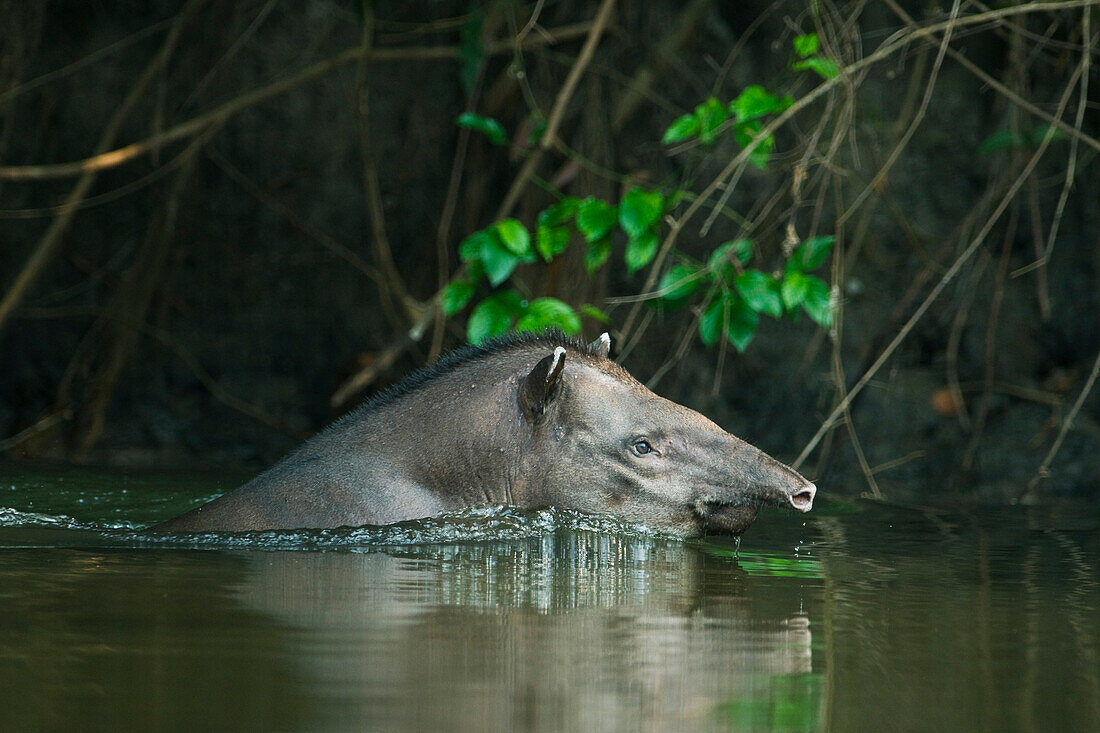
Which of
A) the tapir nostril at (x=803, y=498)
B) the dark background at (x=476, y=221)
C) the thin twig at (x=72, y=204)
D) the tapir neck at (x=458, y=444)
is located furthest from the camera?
the dark background at (x=476, y=221)

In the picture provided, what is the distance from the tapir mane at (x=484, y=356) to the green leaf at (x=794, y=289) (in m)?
0.65

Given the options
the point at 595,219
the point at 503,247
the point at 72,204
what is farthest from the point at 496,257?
the point at 72,204

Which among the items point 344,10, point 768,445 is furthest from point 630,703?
point 344,10

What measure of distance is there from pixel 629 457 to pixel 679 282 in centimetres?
82

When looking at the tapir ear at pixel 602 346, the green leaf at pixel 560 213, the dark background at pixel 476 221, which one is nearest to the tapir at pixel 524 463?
the tapir ear at pixel 602 346

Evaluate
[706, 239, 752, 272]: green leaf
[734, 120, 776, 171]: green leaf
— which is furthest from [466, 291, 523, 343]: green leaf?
[734, 120, 776, 171]: green leaf

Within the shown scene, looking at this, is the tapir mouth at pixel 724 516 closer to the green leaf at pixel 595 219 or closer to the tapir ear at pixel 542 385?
the tapir ear at pixel 542 385

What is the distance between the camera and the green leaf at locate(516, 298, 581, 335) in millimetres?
5277

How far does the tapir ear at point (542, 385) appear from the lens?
175 inches

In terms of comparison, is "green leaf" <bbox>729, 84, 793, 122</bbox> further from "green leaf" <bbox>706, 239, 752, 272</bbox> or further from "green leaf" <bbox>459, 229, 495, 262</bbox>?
"green leaf" <bbox>459, 229, 495, 262</bbox>

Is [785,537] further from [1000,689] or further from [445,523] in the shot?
[1000,689]

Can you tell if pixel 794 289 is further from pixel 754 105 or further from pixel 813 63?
pixel 813 63

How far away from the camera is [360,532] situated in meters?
4.27

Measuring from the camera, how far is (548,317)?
5312 millimetres
